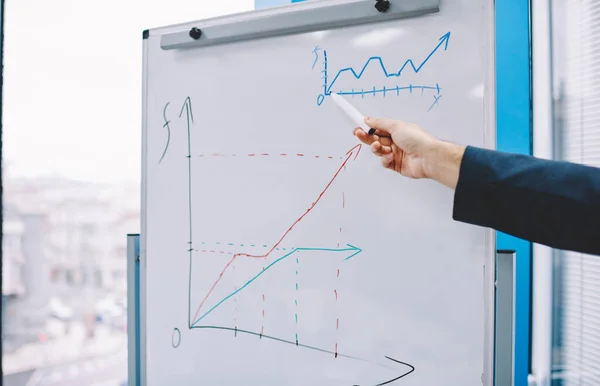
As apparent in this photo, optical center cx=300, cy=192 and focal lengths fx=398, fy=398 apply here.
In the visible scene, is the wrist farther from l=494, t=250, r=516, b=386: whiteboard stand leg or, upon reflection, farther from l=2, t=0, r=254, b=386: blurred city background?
l=2, t=0, r=254, b=386: blurred city background

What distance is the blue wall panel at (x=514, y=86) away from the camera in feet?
3.56

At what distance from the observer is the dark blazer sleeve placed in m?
0.55

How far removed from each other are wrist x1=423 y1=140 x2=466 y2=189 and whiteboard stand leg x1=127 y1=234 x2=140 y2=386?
→ 72 cm

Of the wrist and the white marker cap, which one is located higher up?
the white marker cap

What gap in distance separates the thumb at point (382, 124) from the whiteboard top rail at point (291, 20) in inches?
8.2

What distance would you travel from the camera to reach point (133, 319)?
3.14 ft

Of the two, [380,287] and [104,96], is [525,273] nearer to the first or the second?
[380,287]

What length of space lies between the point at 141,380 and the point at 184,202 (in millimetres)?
445

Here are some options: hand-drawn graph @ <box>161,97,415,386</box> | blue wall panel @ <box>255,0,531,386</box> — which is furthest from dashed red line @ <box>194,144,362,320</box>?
blue wall panel @ <box>255,0,531,386</box>

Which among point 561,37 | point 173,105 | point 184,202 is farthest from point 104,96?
point 561,37

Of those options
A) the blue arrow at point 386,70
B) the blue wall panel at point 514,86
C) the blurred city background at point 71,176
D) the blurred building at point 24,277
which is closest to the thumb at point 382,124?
the blue arrow at point 386,70

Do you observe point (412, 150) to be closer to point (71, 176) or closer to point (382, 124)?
point (382, 124)

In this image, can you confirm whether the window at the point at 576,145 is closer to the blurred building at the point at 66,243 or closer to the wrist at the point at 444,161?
the wrist at the point at 444,161

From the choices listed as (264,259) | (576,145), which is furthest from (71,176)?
(576,145)
